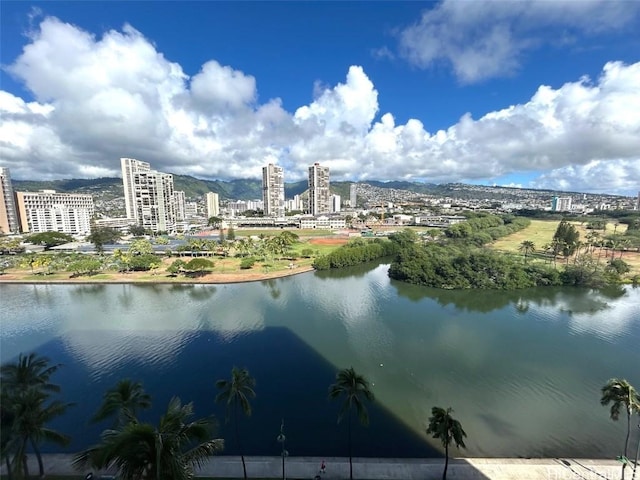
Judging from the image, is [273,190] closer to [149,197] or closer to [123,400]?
[149,197]

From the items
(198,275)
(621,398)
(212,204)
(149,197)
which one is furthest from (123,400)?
(212,204)

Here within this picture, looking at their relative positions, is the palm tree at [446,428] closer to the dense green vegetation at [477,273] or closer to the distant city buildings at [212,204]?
the dense green vegetation at [477,273]

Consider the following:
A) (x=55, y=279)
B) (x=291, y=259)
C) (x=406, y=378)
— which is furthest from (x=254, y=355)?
(x=55, y=279)

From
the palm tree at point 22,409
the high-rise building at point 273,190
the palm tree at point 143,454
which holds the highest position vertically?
the high-rise building at point 273,190

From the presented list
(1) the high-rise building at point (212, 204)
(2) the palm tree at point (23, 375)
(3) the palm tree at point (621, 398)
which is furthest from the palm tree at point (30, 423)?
(1) the high-rise building at point (212, 204)

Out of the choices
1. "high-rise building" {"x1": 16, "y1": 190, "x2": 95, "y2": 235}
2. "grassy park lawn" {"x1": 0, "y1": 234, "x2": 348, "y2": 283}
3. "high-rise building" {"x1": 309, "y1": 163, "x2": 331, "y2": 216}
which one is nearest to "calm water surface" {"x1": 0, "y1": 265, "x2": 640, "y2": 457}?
"grassy park lawn" {"x1": 0, "y1": 234, "x2": 348, "y2": 283}
